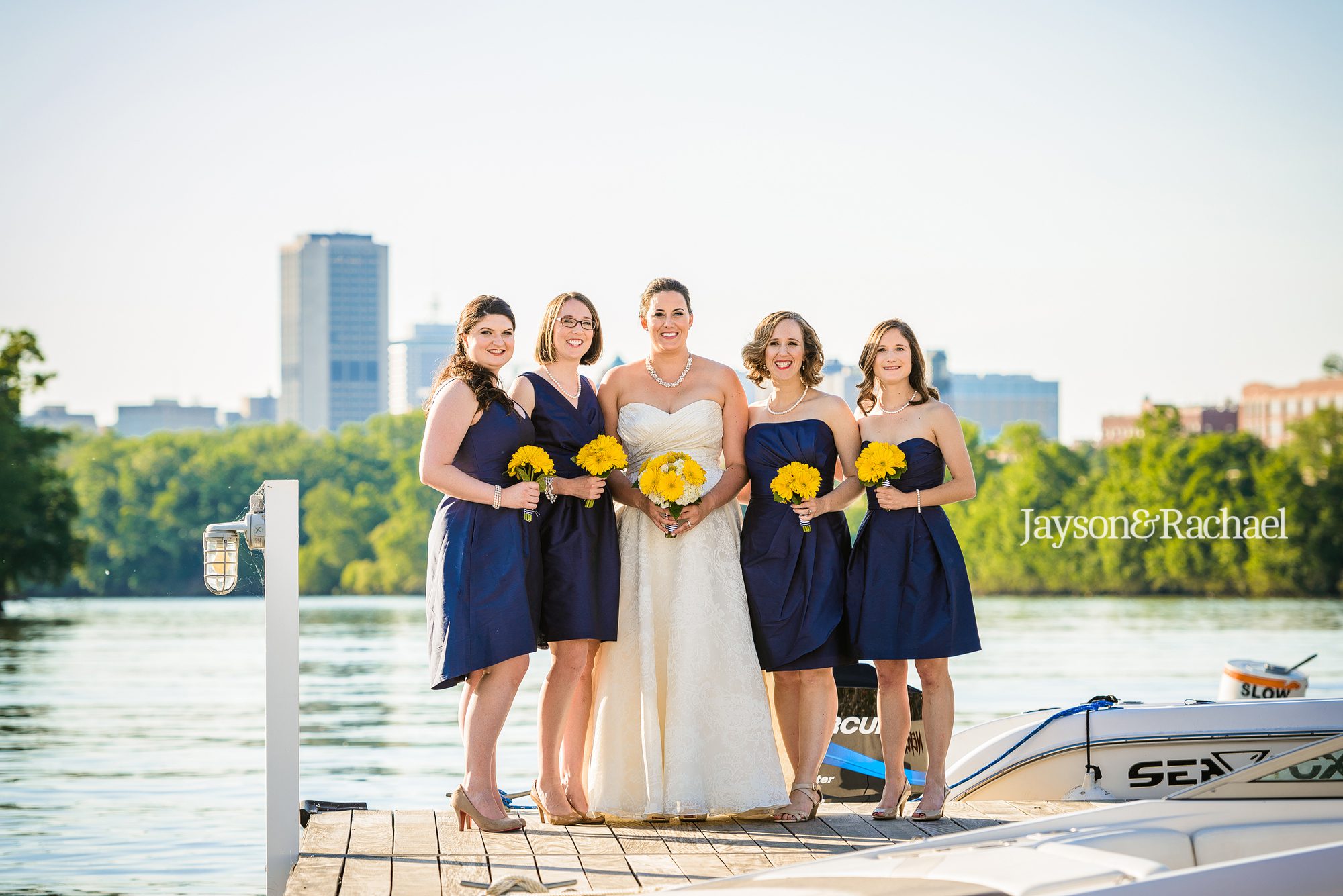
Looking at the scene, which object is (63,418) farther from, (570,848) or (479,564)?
(570,848)

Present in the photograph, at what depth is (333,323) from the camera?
509ft

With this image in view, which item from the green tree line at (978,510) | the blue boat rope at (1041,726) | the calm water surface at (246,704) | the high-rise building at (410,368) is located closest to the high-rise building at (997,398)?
the green tree line at (978,510)

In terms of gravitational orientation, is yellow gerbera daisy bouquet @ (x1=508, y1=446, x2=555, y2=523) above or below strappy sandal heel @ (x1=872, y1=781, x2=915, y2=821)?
above

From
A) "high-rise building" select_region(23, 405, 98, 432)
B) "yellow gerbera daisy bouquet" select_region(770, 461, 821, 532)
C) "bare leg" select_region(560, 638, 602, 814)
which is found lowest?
"bare leg" select_region(560, 638, 602, 814)

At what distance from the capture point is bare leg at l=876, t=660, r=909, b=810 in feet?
17.5

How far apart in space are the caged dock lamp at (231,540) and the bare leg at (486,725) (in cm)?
89

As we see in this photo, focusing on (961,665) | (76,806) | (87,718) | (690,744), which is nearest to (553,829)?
(690,744)

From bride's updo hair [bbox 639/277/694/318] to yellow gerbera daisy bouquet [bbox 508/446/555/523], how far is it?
0.77m

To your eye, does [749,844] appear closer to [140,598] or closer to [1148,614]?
[1148,614]

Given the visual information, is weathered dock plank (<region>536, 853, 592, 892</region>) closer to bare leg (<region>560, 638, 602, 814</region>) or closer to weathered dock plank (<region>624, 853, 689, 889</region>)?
weathered dock plank (<region>624, 853, 689, 889</region>)

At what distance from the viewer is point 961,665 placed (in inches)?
1073

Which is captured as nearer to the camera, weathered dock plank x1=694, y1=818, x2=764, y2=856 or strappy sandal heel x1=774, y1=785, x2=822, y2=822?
weathered dock plank x1=694, y1=818, x2=764, y2=856

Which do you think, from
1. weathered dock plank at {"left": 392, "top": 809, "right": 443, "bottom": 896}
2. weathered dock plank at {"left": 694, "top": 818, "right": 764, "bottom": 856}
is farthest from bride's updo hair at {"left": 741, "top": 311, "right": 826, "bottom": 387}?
weathered dock plank at {"left": 392, "top": 809, "right": 443, "bottom": 896}

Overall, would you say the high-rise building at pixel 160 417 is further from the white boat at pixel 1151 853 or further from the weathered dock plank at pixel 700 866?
the white boat at pixel 1151 853
